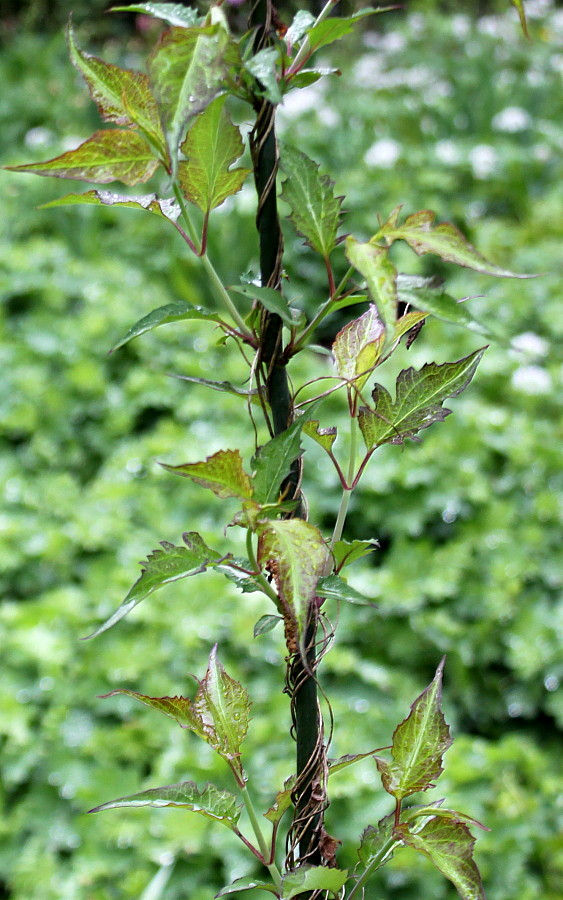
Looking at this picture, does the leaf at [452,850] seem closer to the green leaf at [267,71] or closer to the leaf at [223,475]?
the leaf at [223,475]

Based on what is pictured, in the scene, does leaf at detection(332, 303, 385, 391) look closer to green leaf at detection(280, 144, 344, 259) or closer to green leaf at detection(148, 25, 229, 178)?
green leaf at detection(280, 144, 344, 259)

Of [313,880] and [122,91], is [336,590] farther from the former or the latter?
[122,91]

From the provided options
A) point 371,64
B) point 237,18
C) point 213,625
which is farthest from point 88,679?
point 237,18

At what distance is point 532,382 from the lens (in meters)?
2.59

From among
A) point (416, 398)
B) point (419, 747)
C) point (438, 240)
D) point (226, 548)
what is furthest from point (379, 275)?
point (226, 548)

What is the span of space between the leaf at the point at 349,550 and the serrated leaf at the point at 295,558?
0.28 feet

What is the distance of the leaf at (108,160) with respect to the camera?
454 millimetres

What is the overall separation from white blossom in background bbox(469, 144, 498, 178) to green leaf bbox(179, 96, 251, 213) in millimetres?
3479

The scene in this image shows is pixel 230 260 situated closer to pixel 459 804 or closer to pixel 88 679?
pixel 88 679

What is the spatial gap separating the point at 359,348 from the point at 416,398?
52 millimetres

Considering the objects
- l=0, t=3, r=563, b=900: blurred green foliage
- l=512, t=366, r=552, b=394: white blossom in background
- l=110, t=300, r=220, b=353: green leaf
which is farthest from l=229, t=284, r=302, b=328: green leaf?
l=512, t=366, r=552, b=394: white blossom in background

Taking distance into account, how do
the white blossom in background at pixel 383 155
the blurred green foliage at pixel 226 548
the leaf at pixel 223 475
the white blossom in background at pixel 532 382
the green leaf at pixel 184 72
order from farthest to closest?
the white blossom in background at pixel 383 155, the white blossom in background at pixel 532 382, the blurred green foliage at pixel 226 548, the leaf at pixel 223 475, the green leaf at pixel 184 72

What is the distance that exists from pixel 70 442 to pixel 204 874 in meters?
1.46

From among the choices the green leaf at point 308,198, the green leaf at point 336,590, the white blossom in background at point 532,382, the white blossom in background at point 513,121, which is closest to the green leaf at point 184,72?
the green leaf at point 308,198
